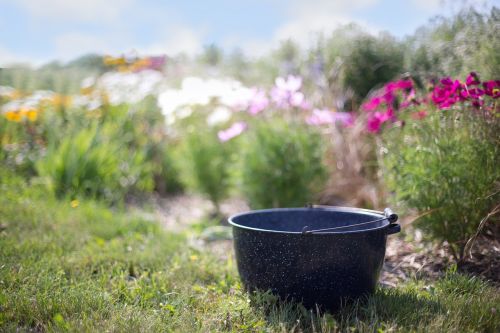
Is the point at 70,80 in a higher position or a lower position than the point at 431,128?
higher

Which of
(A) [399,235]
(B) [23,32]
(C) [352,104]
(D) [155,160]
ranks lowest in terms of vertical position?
(A) [399,235]

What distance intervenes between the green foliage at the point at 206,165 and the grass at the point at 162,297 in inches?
55.5

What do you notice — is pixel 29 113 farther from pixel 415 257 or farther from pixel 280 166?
pixel 415 257

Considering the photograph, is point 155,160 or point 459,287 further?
point 155,160

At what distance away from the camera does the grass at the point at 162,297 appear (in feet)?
6.17

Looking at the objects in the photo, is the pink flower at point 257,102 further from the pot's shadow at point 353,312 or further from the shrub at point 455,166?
the pot's shadow at point 353,312

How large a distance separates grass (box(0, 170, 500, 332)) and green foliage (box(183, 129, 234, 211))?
55.5 inches

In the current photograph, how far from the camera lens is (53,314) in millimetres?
2008

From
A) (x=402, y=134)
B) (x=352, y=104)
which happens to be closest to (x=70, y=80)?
(x=352, y=104)

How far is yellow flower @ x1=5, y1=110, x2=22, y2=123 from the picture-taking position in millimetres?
4949

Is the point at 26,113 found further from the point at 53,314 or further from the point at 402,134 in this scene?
the point at 402,134

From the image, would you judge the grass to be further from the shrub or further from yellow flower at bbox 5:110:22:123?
yellow flower at bbox 5:110:22:123

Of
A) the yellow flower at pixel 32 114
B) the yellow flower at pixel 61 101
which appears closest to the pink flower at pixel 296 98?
the yellow flower at pixel 32 114

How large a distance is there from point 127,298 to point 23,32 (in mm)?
2364
